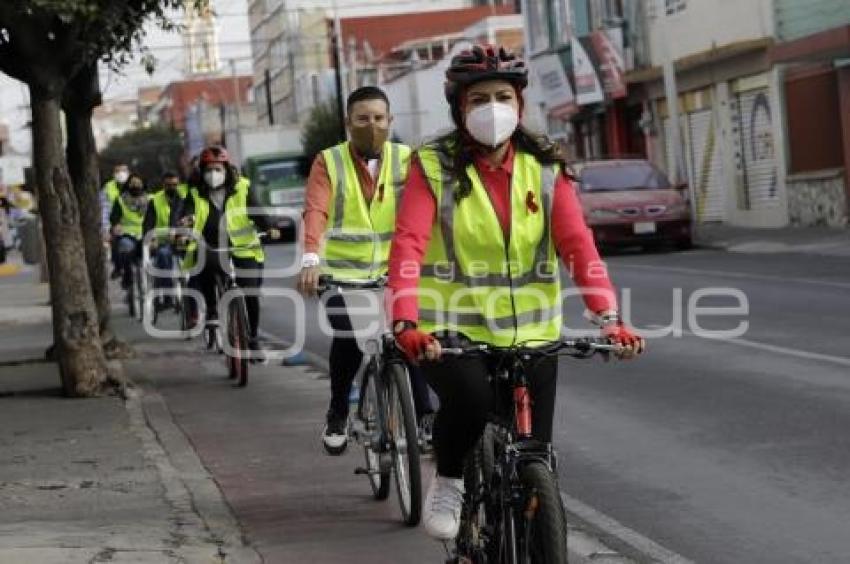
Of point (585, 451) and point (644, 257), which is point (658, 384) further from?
point (644, 257)

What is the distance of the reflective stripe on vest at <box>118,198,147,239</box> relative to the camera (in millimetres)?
22484

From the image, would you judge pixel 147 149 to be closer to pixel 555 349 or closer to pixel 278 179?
pixel 278 179

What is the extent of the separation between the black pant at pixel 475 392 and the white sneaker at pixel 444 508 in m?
0.23

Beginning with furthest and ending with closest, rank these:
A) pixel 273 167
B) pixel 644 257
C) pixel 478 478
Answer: pixel 273 167, pixel 644 257, pixel 478 478

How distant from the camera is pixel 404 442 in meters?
8.31

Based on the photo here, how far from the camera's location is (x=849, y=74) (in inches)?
1302

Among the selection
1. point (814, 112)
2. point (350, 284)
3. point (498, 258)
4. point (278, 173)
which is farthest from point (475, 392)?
point (278, 173)

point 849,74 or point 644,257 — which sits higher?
point 849,74

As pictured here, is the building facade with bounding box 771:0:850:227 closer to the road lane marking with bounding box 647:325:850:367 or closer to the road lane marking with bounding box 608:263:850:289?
the road lane marking with bounding box 608:263:850:289

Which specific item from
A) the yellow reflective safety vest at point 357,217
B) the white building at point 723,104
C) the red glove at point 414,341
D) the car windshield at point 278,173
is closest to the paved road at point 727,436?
the yellow reflective safety vest at point 357,217

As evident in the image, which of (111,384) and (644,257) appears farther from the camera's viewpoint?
(644,257)

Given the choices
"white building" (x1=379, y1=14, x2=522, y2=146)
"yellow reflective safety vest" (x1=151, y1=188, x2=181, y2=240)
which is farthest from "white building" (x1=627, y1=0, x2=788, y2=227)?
"white building" (x1=379, y1=14, x2=522, y2=146)

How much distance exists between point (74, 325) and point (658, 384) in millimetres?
4056

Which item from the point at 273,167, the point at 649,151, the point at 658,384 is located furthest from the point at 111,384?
the point at 273,167
